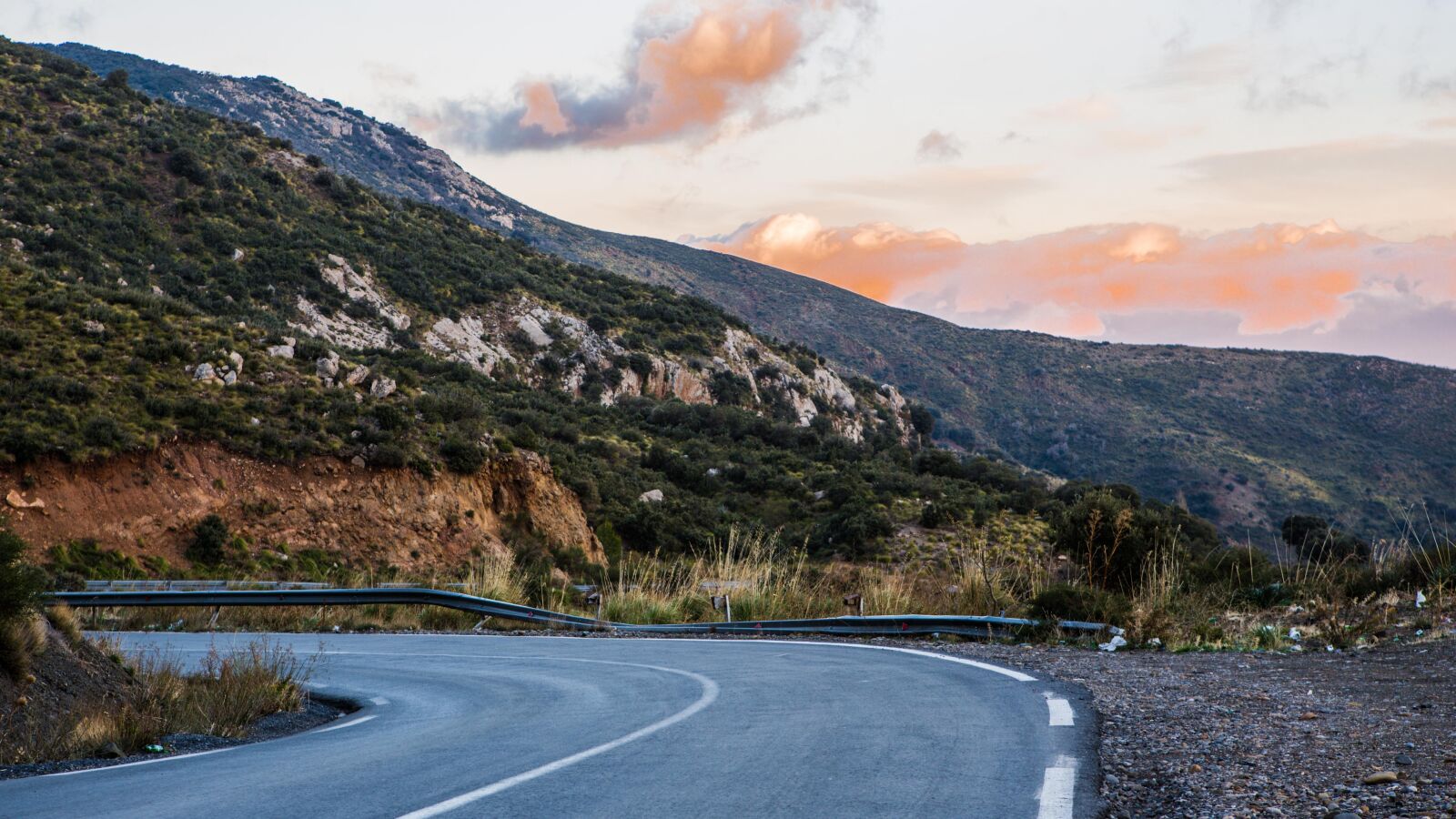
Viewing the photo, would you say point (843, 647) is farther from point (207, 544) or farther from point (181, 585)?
point (207, 544)

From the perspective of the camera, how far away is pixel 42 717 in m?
8.73

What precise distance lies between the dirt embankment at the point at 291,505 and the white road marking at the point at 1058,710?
82.8 ft

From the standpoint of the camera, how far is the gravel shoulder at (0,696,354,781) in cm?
741

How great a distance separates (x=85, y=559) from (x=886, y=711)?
24.2m

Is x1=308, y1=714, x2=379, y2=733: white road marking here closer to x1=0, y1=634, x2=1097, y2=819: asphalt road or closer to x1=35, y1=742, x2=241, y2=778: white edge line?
x1=0, y1=634, x2=1097, y2=819: asphalt road

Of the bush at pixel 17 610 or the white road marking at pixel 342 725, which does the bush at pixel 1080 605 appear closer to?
the white road marking at pixel 342 725

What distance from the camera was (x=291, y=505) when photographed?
105 feet

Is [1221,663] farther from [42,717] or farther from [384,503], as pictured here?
[384,503]

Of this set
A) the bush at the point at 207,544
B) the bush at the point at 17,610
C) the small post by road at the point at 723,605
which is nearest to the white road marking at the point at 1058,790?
the bush at the point at 17,610

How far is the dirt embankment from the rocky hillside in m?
0.08

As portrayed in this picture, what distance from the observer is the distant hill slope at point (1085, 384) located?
9000 centimetres

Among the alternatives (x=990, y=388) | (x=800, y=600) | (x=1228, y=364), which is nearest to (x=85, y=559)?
(x=800, y=600)

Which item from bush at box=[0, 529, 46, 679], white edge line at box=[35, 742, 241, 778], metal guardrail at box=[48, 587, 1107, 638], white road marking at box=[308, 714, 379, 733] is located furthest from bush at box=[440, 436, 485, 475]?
white edge line at box=[35, 742, 241, 778]

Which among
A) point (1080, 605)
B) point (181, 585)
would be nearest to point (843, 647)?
point (1080, 605)
